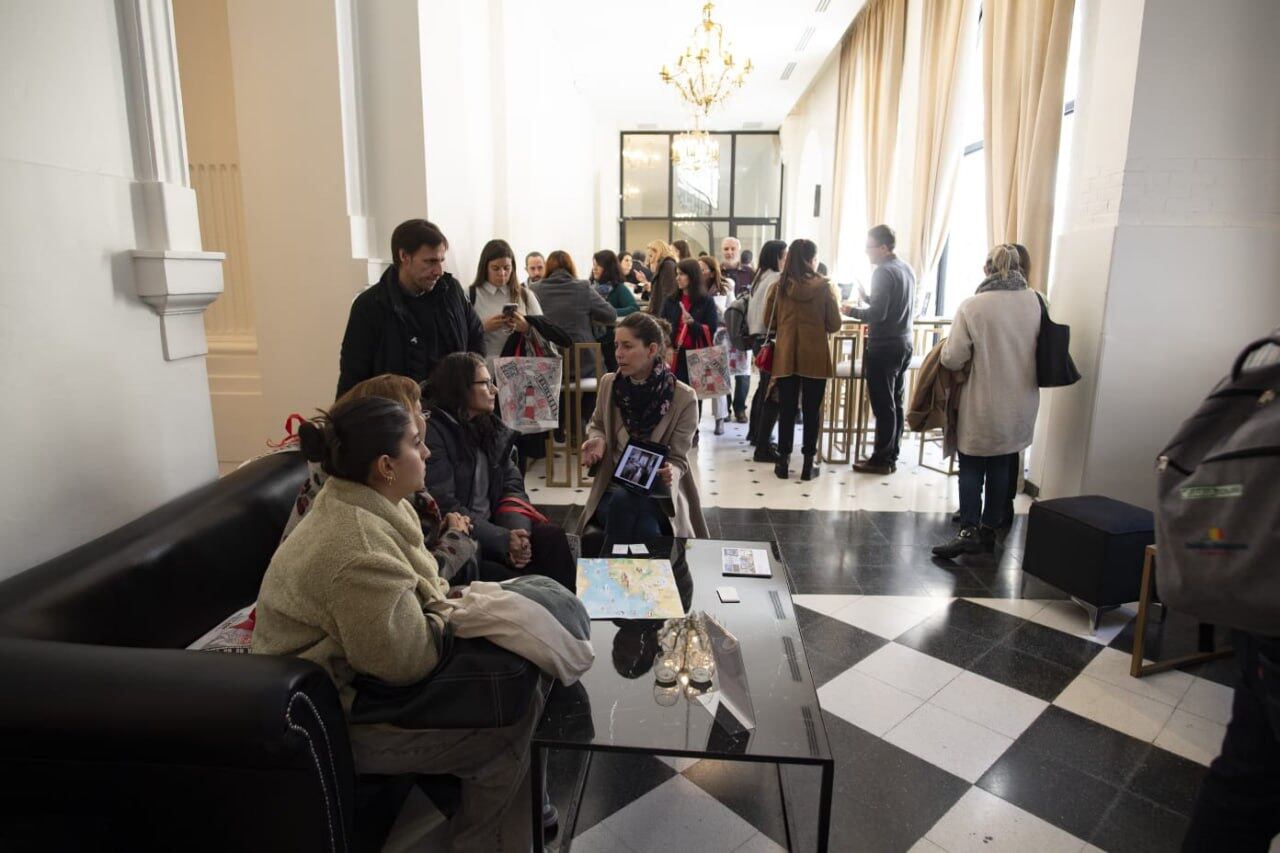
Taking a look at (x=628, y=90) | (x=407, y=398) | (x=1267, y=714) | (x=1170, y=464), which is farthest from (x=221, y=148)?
(x=628, y=90)

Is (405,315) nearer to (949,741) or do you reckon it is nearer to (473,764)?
(473,764)

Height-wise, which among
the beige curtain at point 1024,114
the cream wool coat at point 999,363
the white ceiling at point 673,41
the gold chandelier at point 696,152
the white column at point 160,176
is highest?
the white ceiling at point 673,41

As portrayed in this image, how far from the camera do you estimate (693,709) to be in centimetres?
166

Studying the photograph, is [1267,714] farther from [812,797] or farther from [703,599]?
[703,599]

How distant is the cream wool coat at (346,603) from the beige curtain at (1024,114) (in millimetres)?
4264

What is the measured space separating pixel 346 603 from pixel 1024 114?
503 cm

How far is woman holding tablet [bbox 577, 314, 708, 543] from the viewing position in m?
2.87

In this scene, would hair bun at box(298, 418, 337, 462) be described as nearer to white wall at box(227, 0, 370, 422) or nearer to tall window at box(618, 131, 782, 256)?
white wall at box(227, 0, 370, 422)

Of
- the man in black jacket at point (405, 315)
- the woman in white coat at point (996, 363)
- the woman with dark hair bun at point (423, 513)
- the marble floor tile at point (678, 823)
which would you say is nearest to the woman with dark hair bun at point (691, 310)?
the woman in white coat at point (996, 363)

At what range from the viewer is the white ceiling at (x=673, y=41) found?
8031 mm

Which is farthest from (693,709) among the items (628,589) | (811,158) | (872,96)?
(811,158)

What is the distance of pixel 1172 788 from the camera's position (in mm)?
2059

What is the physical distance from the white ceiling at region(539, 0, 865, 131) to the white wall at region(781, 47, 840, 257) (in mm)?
276

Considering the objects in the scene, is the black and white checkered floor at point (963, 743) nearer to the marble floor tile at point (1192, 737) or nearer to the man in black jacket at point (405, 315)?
the marble floor tile at point (1192, 737)
